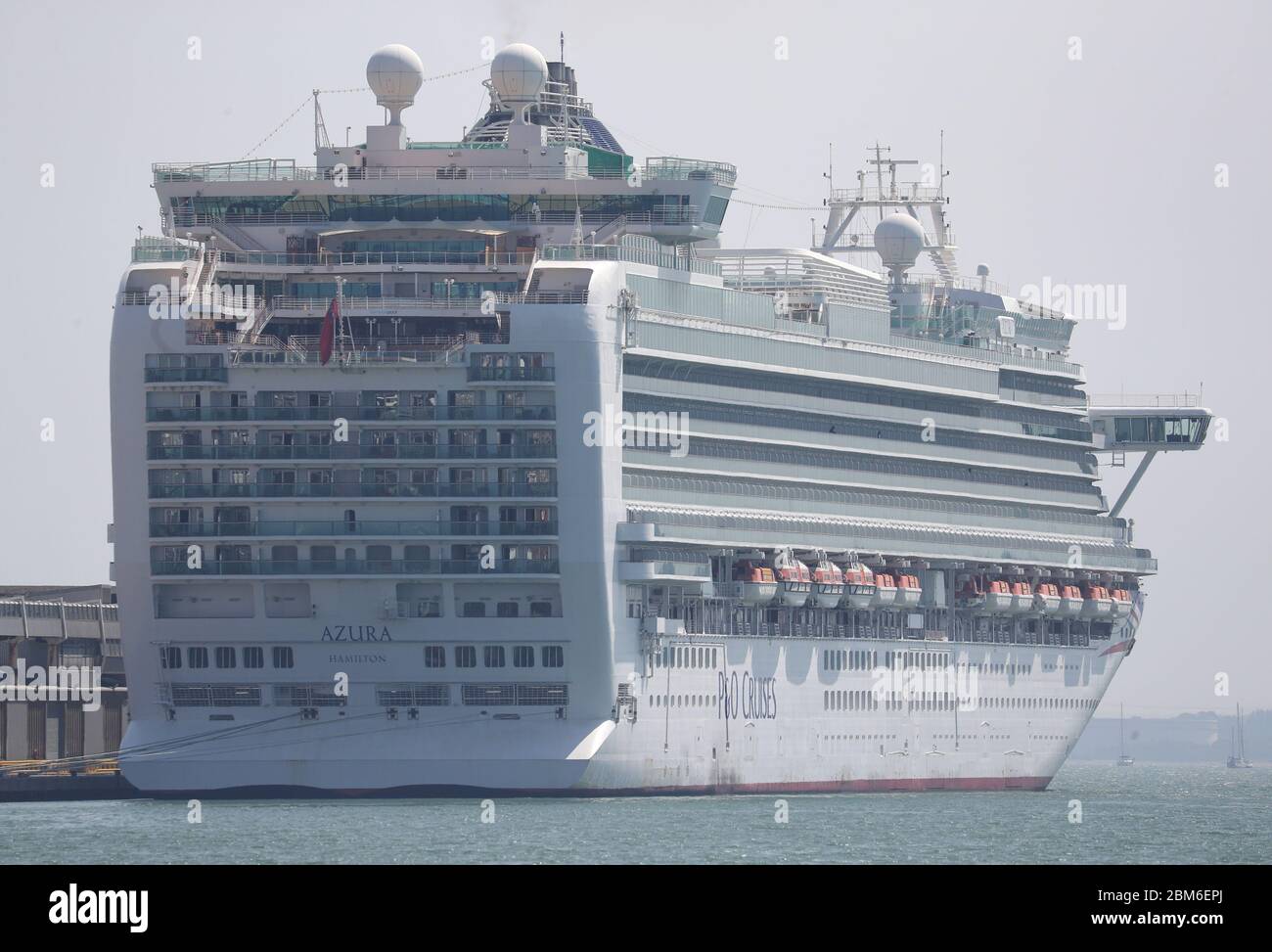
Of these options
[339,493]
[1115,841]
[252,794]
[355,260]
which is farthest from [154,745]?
[1115,841]

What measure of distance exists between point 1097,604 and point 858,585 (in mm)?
20574

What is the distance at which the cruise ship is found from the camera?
84.4 meters

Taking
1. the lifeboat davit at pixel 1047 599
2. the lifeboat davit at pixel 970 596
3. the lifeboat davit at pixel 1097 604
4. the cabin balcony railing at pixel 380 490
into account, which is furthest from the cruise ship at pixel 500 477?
the lifeboat davit at pixel 1097 604

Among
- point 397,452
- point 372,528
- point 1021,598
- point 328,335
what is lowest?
point 1021,598

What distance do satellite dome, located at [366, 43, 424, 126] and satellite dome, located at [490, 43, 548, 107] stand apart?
2.43 metres

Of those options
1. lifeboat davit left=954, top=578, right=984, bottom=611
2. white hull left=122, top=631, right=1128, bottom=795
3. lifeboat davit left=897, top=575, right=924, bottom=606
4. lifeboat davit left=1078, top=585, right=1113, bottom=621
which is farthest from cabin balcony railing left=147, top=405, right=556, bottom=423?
lifeboat davit left=1078, top=585, right=1113, bottom=621

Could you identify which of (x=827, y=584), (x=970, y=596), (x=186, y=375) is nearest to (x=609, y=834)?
(x=186, y=375)

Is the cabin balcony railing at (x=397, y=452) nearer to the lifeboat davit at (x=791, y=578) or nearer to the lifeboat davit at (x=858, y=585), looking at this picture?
the lifeboat davit at (x=791, y=578)

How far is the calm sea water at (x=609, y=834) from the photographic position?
68.1 m

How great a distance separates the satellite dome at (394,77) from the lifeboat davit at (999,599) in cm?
3075

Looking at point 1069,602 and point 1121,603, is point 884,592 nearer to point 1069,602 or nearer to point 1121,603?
point 1069,602

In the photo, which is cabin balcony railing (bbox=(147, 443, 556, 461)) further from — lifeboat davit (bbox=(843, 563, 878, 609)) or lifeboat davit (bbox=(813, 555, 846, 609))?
lifeboat davit (bbox=(843, 563, 878, 609))

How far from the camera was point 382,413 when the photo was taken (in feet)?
277

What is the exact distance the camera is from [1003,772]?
112 m
